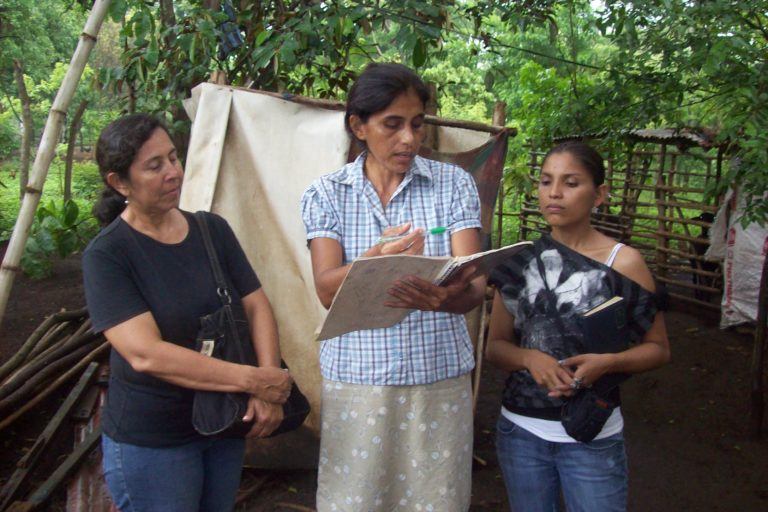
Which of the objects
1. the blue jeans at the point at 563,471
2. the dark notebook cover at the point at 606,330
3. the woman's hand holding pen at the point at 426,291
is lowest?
the blue jeans at the point at 563,471

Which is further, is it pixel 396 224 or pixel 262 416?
pixel 396 224

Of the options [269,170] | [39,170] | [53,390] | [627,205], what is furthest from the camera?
[627,205]

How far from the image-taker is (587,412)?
1842mm

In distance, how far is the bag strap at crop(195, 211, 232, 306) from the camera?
1.87 m

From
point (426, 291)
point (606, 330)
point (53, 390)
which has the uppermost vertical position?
point (426, 291)

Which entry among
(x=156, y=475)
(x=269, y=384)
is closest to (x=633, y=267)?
(x=269, y=384)

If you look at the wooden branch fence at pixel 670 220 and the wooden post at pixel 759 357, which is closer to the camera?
the wooden post at pixel 759 357

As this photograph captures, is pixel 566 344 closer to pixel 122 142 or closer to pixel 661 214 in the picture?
pixel 122 142

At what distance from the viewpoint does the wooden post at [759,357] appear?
14.3ft

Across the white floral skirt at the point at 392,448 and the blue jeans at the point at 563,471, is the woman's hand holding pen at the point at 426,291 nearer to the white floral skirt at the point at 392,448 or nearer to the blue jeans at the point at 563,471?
the white floral skirt at the point at 392,448

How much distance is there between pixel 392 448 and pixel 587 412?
1.78 ft

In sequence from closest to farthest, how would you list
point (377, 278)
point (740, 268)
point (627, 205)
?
point (377, 278)
point (740, 268)
point (627, 205)

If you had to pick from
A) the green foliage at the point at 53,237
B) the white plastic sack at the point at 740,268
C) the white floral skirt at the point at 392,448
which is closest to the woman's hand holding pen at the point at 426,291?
the white floral skirt at the point at 392,448

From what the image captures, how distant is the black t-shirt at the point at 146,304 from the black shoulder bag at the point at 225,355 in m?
0.03
